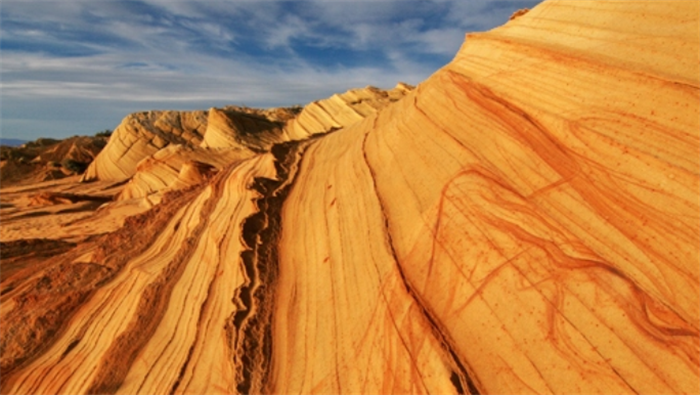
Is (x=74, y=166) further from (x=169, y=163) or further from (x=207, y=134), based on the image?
(x=169, y=163)

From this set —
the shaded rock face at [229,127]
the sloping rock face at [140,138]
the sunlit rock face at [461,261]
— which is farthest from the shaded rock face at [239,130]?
the sunlit rock face at [461,261]

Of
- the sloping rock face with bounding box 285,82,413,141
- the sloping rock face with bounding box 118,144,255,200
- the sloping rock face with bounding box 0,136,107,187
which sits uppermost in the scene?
the sloping rock face with bounding box 285,82,413,141

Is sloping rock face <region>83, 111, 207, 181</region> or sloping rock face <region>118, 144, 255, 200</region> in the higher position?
sloping rock face <region>118, 144, 255, 200</region>

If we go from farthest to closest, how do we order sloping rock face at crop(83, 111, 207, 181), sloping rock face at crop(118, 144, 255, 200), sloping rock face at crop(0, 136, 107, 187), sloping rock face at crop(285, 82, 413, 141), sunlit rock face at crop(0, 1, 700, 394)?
1. sloping rock face at crop(0, 136, 107, 187)
2. sloping rock face at crop(83, 111, 207, 181)
3. sloping rock face at crop(285, 82, 413, 141)
4. sloping rock face at crop(118, 144, 255, 200)
5. sunlit rock face at crop(0, 1, 700, 394)

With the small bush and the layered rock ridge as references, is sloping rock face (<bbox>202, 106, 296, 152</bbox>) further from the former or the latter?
the small bush

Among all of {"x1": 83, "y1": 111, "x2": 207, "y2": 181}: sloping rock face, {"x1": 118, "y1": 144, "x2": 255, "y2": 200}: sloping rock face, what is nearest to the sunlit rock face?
{"x1": 118, "y1": 144, "x2": 255, "y2": 200}: sloping rock face

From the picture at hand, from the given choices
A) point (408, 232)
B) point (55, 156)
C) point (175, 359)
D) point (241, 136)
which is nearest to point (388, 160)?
point (408, 232)

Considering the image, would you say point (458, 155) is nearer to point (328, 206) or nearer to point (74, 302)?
point (328, 206)
